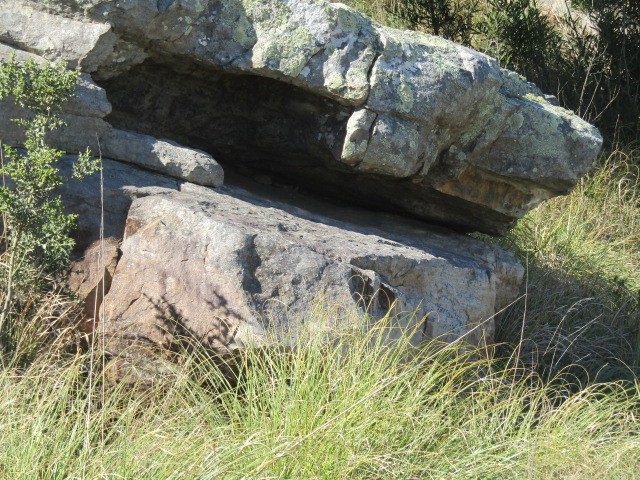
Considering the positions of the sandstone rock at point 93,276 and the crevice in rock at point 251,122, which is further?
the crevice in rock at point 251,122

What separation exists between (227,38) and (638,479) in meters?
2.66

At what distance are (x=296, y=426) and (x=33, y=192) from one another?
4.65 ft

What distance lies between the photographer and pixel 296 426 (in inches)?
136

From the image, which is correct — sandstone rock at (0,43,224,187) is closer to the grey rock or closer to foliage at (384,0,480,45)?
the grey rock

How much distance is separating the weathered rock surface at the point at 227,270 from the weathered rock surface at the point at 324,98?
51 cm

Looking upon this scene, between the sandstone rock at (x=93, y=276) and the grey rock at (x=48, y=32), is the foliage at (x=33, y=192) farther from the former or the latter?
the grey rock at (x=48, y=32)

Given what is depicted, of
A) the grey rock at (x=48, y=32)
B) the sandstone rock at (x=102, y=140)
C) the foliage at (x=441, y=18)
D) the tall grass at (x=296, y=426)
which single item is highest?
the foliage at (x=441, y=18)

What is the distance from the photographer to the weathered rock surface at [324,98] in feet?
14.6

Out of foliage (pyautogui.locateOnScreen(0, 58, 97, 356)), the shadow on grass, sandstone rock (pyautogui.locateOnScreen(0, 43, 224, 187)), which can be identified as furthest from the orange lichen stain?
foliage (pyautogui.locateOnScreen(0, 58, 97, 356))

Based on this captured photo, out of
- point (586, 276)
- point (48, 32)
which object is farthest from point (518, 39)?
point (48, 32)

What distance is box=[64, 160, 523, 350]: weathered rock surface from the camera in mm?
3904

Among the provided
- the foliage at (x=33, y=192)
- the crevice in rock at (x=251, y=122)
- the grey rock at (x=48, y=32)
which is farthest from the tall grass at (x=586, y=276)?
the grey rock at (x=48, y=32)

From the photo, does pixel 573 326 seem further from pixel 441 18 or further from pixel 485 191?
pixel 441 18

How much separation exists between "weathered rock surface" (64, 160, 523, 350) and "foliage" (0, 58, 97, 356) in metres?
0.21
